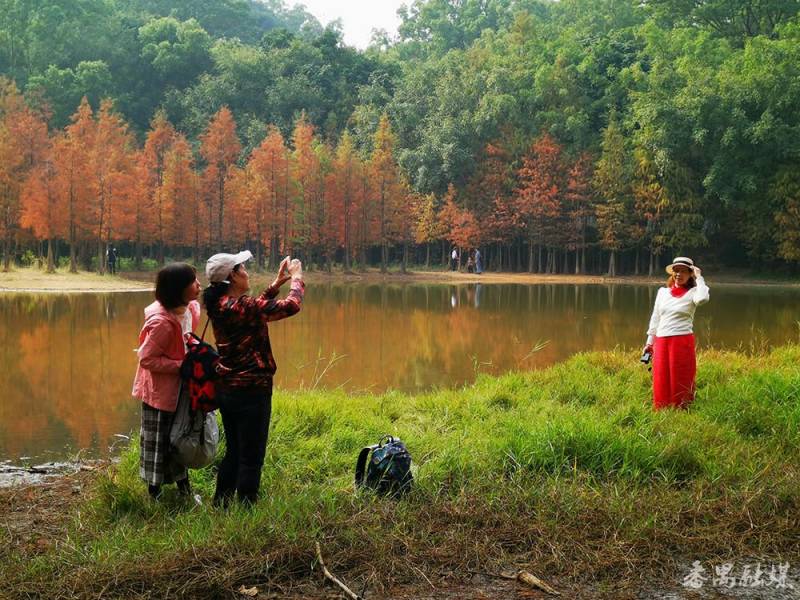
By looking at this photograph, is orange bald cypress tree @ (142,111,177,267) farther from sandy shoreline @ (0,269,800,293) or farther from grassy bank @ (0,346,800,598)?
grassy bank @ (0,346,800,598)

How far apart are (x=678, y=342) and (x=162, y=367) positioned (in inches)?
156

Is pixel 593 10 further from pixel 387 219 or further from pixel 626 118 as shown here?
pixel 387 219

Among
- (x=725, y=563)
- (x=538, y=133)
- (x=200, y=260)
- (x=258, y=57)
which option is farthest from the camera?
(x=258, y=57)

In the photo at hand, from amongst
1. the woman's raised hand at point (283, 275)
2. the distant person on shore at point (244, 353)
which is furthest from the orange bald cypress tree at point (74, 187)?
the distant person on shore at point (244, 353)

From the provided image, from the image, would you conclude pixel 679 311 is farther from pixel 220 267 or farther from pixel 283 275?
pixel 220 267

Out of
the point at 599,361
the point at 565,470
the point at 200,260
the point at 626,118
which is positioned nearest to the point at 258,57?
the point at 200,260

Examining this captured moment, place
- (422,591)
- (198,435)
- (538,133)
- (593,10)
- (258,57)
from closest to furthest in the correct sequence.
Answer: (422,591), (198,435), (538,133), (258,57), (593,10)

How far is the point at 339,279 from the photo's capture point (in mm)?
32719

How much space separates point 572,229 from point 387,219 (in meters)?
8.78

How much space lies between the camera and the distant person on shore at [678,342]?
582cm

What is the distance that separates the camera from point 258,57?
50.1 meters

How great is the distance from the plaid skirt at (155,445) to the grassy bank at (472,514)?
6.3 inches

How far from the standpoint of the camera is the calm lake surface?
738 cm

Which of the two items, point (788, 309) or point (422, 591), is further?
point (788, 309)
